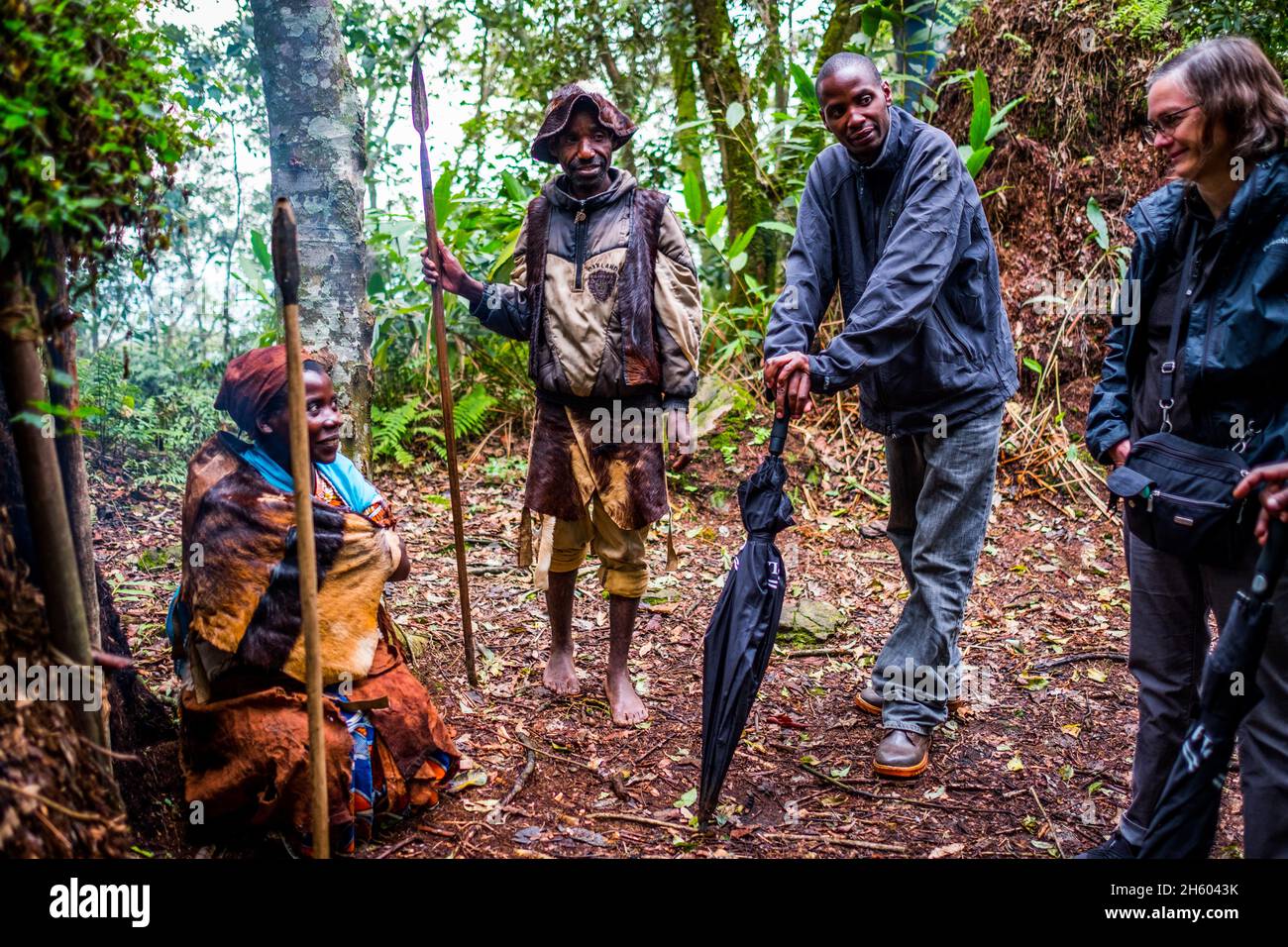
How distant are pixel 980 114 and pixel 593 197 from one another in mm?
3670

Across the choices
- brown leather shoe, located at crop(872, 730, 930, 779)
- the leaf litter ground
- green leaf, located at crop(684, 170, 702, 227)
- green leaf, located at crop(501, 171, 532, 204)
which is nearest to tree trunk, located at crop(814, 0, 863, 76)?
green leaf, located at crop(684, 170, 702, 227)

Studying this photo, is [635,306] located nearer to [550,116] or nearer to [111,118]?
[550,116]

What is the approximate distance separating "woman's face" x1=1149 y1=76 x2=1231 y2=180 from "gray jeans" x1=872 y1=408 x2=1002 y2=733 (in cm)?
110

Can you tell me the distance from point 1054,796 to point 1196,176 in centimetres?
204

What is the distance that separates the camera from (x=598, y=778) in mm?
3328

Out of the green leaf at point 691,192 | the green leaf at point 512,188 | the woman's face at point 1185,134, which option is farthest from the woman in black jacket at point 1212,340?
the green leaf at point 512,188

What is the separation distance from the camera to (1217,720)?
2.19m

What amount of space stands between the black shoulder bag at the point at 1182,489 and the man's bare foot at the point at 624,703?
1923mm

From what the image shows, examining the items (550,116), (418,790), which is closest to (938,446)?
(550,116)

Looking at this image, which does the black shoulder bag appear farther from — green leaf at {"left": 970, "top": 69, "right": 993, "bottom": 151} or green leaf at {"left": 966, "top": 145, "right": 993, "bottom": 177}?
green leaf at {"left": 970, "top": 69, "right": 993, "bottom": 151}

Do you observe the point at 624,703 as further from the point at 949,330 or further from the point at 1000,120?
the point at 1000,120

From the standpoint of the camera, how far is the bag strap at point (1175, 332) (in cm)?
244

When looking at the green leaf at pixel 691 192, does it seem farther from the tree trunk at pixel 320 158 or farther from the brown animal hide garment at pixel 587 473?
the brown animal hide garment at pixel 587 473

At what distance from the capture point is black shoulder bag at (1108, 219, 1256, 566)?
230cm
